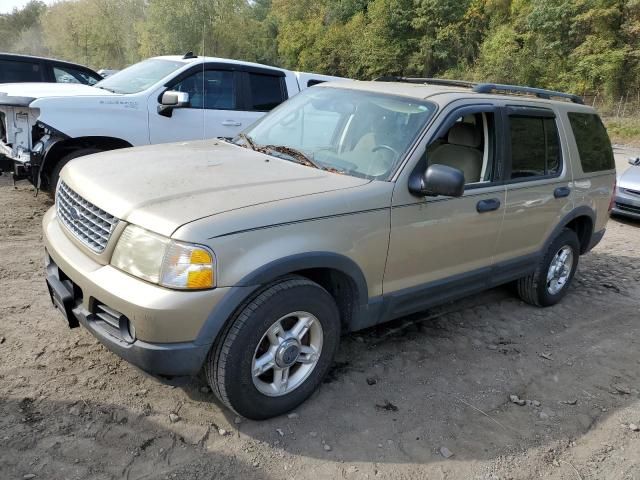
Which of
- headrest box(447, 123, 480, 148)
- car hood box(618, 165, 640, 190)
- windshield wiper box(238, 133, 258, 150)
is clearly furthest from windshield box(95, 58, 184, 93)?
car hood box(618, 165, 640, 190)

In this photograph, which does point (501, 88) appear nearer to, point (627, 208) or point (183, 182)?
point (183, 182)

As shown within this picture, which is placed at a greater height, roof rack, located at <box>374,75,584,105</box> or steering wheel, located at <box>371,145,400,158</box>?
roof rack, located at <box>374,75,584,105</box>

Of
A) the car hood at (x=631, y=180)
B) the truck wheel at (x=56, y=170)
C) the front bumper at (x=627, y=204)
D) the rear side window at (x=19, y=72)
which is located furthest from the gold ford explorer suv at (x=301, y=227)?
the rear side window at (x=19, y=72)

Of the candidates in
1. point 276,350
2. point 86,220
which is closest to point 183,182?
point 86,220

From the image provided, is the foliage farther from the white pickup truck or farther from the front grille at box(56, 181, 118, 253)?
the front grille at box(56, 181, 118, 253)

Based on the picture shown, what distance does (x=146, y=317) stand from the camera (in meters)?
2.42

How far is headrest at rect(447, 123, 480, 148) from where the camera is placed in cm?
402

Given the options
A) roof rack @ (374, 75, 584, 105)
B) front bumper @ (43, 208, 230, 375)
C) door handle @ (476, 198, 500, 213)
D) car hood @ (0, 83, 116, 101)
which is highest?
roof rack @ (374, 75, 584, 105)

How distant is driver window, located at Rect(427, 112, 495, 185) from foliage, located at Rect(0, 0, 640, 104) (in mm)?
36862

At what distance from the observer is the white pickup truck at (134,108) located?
19.2ft

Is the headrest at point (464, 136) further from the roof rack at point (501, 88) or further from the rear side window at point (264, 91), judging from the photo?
the rear side window at point (264, 91)

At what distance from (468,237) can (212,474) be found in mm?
2260

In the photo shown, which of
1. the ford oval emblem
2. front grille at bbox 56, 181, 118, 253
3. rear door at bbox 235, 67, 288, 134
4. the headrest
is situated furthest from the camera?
rear door at bbox 235, 67, 288, 134

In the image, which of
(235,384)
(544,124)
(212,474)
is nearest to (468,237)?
(544,124)
